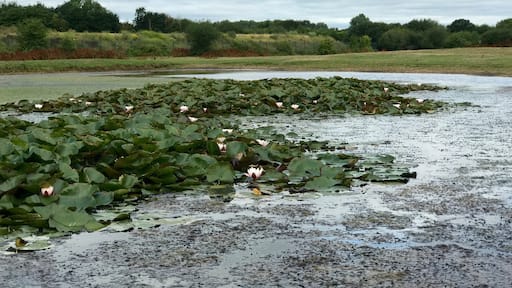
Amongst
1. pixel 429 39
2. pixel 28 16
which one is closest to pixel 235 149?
pixel 28 16

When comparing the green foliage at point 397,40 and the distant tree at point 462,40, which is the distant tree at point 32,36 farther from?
the distant tree at point 462,40

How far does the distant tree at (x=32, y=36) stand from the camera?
3934 centimetres

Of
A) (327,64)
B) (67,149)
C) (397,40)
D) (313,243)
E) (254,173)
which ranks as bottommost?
(327,64)

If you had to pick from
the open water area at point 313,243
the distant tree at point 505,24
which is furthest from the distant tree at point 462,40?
the open water area at point 313,243

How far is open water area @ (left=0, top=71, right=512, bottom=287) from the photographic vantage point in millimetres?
3078

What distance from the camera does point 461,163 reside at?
6086 mm

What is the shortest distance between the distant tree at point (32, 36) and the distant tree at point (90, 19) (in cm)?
1974

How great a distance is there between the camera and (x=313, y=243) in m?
3.63

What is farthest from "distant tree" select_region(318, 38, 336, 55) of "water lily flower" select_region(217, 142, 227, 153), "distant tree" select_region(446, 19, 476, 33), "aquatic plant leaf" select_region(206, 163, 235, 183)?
"aquatic plant leaf" select_region(206, 163, 235, 183)

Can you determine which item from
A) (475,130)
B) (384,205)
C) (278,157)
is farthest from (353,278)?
(475,130)

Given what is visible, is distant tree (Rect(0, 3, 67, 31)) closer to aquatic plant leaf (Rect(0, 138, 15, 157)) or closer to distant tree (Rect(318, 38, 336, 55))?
distant tree (Rect(318, 38, 336, 55))

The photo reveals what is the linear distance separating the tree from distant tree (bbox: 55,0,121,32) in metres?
16.8

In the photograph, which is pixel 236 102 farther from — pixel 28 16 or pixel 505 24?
pixel 505 24

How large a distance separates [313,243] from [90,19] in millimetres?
60149
